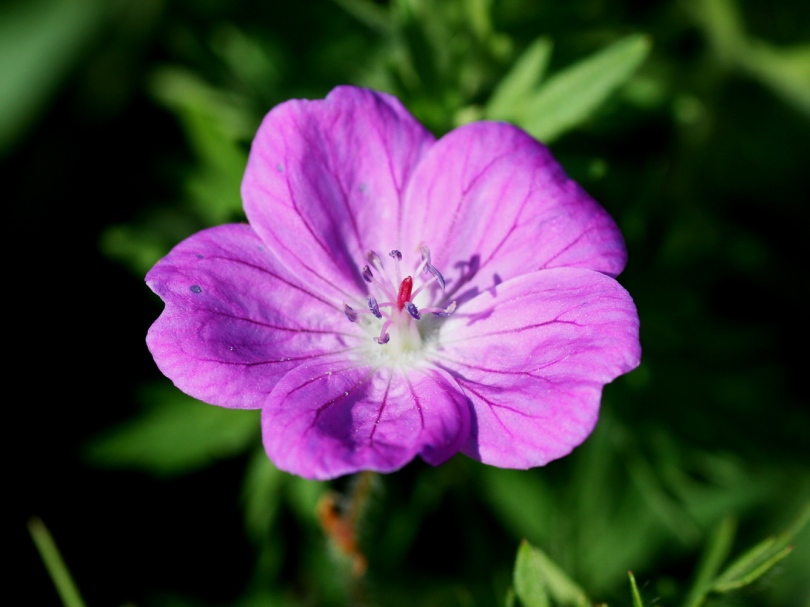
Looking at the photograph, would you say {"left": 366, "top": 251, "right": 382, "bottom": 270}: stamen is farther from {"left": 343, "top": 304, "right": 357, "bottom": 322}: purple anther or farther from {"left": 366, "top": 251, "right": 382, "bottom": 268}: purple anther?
{"left": 343, "top": 304, "right": 357, "bottom": 322}: purple anther

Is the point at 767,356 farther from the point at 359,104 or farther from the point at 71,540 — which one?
the point at 71,540

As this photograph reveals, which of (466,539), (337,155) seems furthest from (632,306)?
(466,539)

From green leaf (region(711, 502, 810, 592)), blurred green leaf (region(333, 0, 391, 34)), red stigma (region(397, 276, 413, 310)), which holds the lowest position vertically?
green leaf (region(711, 502, 810, 592))

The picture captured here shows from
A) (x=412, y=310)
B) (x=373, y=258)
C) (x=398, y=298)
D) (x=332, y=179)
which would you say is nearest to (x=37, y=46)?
(x=332, y=179)

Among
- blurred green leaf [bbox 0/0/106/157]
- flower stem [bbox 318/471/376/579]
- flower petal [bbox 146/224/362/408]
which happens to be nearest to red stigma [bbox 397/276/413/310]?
flower petal [bbox 146/224/362/408]

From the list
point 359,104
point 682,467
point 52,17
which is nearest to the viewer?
point 359,104
